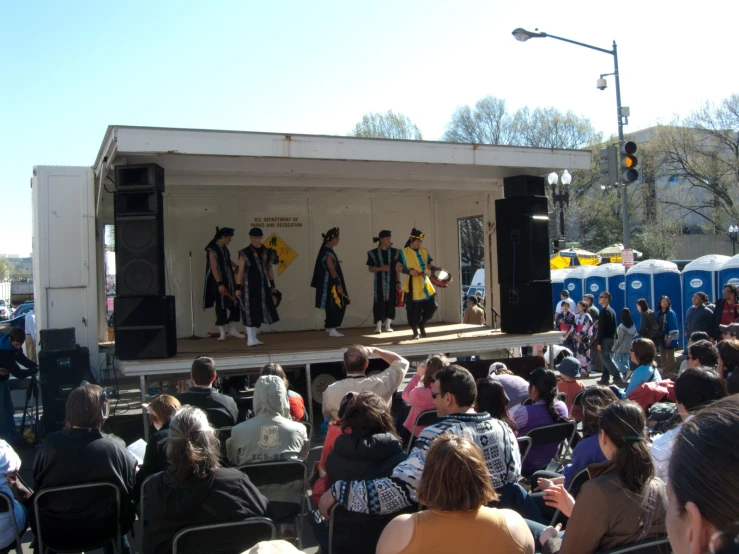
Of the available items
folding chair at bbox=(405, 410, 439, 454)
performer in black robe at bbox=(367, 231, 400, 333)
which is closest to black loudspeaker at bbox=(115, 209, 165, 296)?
performer in black robe at bbox=(367, 231, 400, 333)

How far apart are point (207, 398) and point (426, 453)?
8.25 feet

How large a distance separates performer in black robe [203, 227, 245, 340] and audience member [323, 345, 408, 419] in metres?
4.39

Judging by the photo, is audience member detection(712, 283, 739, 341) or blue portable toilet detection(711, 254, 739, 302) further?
blue portable toilet detection(711, 254, 739, 302)

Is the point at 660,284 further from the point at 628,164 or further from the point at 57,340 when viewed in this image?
the point at 57,340

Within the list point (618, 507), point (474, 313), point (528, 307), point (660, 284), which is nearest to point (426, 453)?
point (618, 507)

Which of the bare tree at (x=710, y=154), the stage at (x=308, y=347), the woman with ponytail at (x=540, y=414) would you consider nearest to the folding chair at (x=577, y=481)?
the woman with ponytail at (x=540, y=414)

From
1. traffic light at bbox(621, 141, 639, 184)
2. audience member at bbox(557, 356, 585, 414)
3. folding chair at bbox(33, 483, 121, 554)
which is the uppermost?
traffic light at bbox(621, 141, 639, 184)

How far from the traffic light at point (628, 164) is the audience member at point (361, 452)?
8456 millimetres

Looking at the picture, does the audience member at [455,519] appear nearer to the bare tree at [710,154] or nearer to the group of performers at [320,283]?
the group of performers at [320,283]

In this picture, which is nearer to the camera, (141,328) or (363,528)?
(363,528)

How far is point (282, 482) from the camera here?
12.2ft

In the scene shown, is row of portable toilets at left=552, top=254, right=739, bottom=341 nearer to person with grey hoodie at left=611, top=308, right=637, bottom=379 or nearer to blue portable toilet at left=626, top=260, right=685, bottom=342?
blue portable toilet at left=626, top=260, right=685, bottom=342

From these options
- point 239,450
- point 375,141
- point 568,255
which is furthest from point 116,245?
point 568,255

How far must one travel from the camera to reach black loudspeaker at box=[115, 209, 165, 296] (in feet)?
23.5
